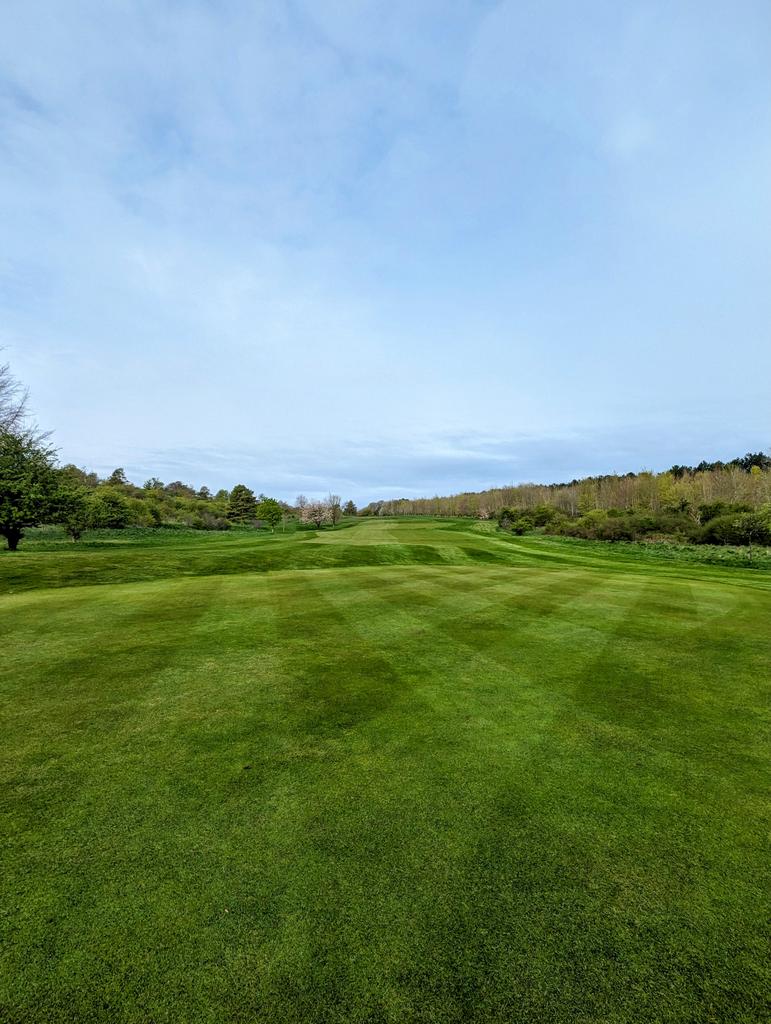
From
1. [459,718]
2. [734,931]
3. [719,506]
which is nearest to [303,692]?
[459,718]

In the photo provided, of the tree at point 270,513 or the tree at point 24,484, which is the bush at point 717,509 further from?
the tree at point 270,513

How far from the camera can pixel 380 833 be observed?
3.63 meters

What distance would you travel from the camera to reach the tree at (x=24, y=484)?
926 inches

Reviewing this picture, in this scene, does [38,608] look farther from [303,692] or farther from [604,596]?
[604,596]

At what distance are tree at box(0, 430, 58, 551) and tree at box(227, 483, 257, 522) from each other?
228 feet

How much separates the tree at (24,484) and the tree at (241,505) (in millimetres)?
69553

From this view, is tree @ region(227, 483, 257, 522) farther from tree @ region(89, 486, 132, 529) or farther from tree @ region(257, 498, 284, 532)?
tree @ region(89, 486, 132, 529)

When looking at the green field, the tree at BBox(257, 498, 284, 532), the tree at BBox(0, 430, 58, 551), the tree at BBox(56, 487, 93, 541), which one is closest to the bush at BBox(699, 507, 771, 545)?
the green field

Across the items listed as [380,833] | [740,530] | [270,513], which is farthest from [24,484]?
[270,513]

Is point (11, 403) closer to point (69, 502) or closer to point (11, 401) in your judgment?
point (11, 401)

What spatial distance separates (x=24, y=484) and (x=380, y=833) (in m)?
28.1

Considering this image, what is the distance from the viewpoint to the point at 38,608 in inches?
419

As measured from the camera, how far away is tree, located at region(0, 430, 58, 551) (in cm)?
2352

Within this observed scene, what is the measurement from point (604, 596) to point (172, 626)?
12.3 meters
